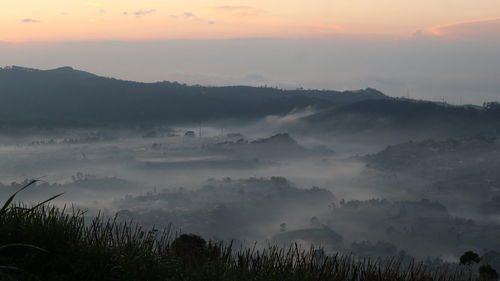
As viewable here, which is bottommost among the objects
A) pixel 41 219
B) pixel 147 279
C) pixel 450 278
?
pixel 450 278

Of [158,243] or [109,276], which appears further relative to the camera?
[158,243]

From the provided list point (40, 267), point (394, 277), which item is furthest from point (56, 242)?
point (394, 277)

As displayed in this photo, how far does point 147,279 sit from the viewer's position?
1248cm

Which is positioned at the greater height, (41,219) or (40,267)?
(41,219)

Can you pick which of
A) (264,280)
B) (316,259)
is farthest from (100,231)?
(316,259)

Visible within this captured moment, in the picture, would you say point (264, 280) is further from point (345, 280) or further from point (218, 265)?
point (345, 280)

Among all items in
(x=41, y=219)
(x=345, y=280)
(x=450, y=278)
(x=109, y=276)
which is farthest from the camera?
(x=450, y=278)

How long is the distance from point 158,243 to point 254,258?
2.73 m

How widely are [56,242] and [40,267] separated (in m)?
0.76

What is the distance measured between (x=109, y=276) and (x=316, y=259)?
614 cm

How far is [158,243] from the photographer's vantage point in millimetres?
15391

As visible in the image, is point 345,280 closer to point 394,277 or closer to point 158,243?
point 394,277

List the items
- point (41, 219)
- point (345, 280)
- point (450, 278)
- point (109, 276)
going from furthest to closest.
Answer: point (450, 278)
point (345, 280)
point (41, 219)
point (109, 276)

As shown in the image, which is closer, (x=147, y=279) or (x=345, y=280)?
(x=147, y=279)
